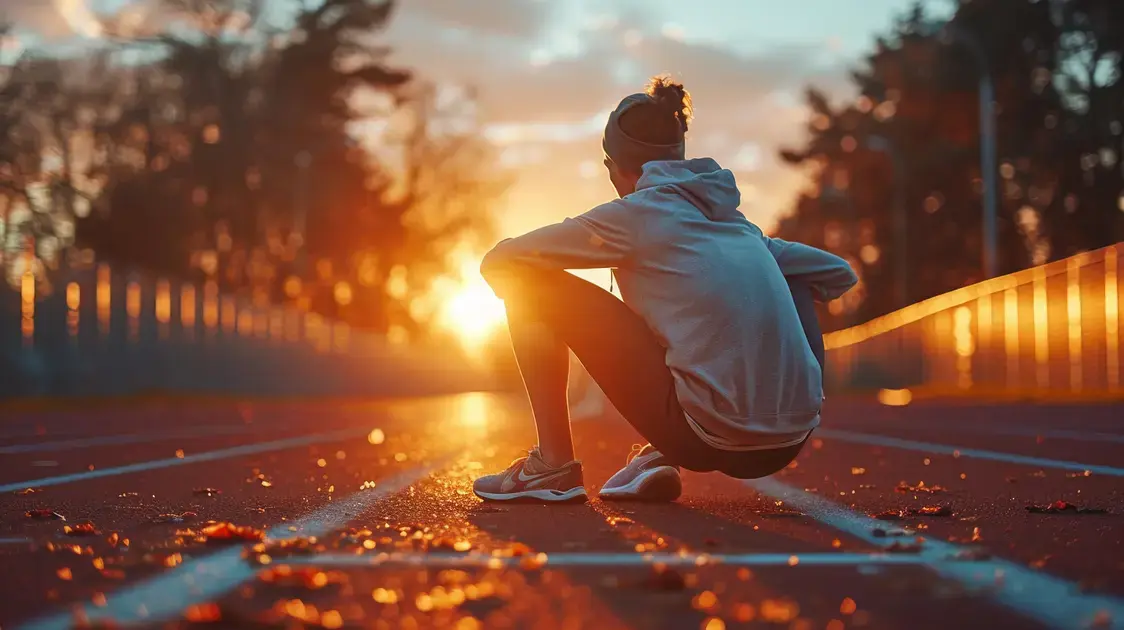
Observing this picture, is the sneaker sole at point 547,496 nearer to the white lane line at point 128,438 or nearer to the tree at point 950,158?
the white lane line at point 128,438

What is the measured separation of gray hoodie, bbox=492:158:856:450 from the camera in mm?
4875

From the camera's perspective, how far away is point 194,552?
3.92m

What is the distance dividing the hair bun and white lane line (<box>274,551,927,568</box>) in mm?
1883

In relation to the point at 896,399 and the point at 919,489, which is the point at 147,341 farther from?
the point at 919,489

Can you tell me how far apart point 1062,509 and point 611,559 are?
2.12m

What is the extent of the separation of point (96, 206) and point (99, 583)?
1804 inches

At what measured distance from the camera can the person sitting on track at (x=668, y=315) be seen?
489 cm

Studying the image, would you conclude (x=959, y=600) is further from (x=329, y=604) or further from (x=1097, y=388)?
(x=1097, y=388)

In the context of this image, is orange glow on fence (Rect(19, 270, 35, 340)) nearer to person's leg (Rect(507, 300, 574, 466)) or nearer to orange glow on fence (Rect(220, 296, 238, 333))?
orange glow on fence (Rect(220, 296, 238, 333))

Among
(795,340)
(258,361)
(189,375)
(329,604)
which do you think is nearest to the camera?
(329,604)

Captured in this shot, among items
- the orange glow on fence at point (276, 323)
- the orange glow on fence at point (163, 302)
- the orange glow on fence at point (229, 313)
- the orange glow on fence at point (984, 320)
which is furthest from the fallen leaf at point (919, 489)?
the orange glow on fence at point (276, 323)

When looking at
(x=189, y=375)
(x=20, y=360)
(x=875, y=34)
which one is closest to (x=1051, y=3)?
(x=875, y=34)

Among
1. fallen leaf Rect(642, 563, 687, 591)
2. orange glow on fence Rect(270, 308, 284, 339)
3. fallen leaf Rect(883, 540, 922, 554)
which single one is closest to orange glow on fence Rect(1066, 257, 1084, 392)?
fallen leaf Rect(883, 540, 922, 554)

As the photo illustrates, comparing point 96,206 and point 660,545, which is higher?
point 96,206
